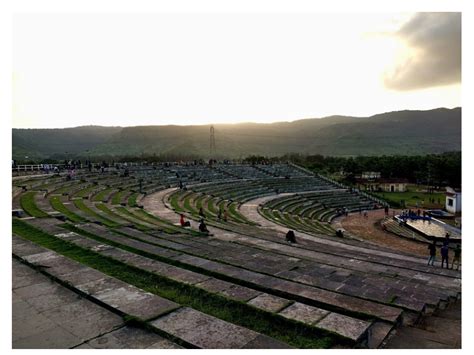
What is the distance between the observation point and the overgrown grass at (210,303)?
6008 millimetres

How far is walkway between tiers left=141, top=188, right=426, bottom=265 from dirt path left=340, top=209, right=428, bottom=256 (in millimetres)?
8571

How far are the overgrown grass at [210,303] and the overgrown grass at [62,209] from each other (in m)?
7.26

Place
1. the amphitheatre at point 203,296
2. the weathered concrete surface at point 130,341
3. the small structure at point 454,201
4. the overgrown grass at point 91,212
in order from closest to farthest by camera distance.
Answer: the weathered concrete surface at point 130,341
the amphitheatre at point 203,296
the overgrown grass at point 91,212
the small structure at point 454,201

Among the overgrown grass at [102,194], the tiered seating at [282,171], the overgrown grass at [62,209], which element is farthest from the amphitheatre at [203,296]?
the tiered seating at [282,171]

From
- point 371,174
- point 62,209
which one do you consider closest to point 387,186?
point 371,174

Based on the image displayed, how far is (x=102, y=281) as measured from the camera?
→ 7.87 m

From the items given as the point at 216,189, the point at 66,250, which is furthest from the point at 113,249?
the point at 216,189

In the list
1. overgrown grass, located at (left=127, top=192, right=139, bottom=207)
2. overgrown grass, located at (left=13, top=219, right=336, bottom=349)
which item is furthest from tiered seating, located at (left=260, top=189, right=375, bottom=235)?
overgrown grass, located at (left=13, top=219, right=336, bottom=349)

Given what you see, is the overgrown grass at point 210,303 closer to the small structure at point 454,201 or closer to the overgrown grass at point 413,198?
the small structure at point 454,201

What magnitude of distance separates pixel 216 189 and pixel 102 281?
119ft

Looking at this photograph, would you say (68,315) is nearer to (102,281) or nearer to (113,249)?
(102,281)

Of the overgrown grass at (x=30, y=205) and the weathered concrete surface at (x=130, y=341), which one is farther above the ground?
the overgrown grass at (x=30, y=205)

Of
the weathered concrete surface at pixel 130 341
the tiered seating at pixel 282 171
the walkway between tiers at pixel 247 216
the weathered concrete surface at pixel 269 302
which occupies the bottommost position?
the walkway between tiers at pixel 247 216

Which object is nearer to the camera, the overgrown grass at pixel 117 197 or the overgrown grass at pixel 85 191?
the overgrown grass at pixel 117 197
